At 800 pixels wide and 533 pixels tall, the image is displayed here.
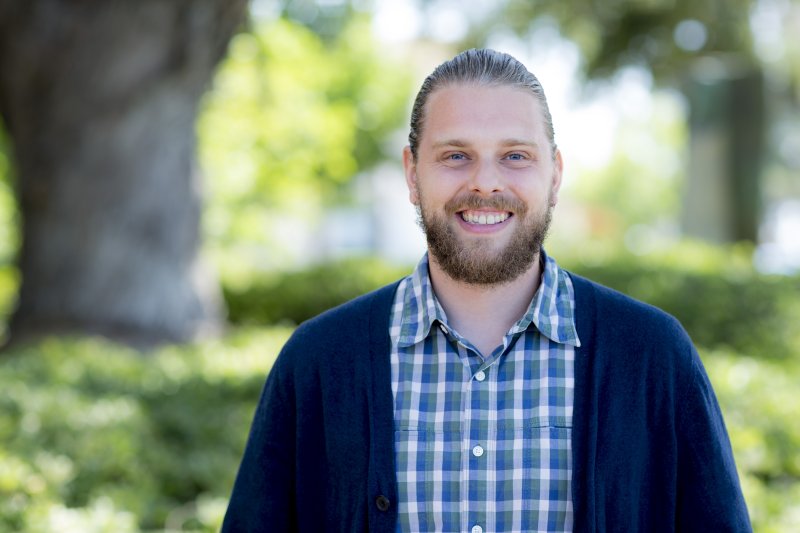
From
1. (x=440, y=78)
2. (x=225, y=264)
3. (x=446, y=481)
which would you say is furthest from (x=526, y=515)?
(x=225, y=264)

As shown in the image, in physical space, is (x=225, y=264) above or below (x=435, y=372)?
above

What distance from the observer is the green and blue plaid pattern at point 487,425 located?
2.05 m

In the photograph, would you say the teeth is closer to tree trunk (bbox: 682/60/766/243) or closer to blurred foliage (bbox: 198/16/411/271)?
blurred foliage (bbox: 198/16/411/271)

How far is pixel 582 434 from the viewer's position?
6.73ft

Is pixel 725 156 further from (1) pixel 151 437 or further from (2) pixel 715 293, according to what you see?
(1) pixel 151 437

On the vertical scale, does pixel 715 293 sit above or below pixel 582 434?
above

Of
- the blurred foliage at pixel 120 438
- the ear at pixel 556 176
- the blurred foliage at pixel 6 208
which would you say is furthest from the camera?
the blurred foliage at pixel 6 208

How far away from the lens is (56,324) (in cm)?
791

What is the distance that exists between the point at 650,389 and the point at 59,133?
657cm

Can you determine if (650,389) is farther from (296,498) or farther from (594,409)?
(296,498)

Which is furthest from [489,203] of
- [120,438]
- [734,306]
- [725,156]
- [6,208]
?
[6,208]

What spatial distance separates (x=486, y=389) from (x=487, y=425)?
7 cm

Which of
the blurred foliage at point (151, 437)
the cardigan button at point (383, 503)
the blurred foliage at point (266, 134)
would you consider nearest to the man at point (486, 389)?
the cardigan button at point (383, 503)

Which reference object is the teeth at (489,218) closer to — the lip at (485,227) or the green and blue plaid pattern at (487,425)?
the lip at (485,227)
